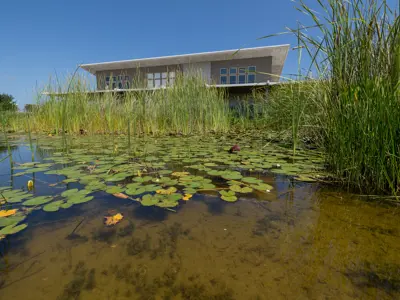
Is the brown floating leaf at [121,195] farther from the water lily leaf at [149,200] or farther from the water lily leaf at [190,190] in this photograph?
the water lily leaf at [190,190]

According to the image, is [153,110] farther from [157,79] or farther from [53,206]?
[157,79]

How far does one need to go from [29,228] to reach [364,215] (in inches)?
57.2

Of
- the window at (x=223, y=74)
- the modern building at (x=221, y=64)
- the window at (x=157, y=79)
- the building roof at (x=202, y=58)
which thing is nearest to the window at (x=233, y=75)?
the modern building at (x=221, y=64)

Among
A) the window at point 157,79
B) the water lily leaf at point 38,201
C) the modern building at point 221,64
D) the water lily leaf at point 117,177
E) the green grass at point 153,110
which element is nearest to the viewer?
the water lily leaf at point 38,201

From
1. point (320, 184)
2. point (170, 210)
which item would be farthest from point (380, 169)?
point (170, 210)

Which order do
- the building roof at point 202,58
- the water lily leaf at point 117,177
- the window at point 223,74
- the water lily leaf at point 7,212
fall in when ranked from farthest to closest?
1. the window at point 223,74
2. the building roof at point 202,58
3. the water lily leaf at point 117,177
4. the water lily leaf at point 7,212

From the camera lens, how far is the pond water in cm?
58

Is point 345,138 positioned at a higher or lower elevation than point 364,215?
higher

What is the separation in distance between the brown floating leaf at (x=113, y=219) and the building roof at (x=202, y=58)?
33.1 ft

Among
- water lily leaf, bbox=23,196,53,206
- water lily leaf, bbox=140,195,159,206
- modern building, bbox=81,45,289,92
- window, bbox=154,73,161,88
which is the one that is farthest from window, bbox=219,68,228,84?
water lily leaf, bbox=23,196,53,206

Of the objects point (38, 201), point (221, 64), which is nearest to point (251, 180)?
point (38, 201)

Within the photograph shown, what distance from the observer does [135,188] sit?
4.10ft

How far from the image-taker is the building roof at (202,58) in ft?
32.9

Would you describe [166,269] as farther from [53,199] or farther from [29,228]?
[53,199]
